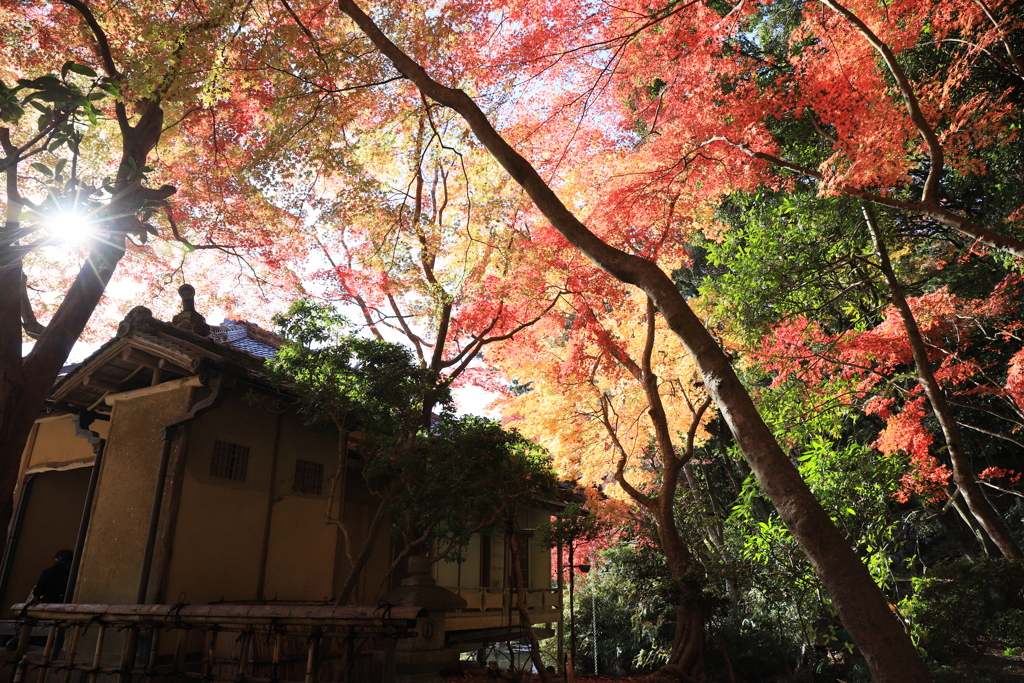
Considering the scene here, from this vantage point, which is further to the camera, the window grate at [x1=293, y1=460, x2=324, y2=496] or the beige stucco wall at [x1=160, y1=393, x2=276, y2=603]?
the window grate at [x1=293, y1=460, x2=324, y2=496]

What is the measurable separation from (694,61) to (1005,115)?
15.9 feet

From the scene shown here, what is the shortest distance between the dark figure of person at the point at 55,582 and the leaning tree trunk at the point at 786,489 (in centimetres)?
825

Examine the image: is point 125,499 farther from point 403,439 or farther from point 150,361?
point 403,439

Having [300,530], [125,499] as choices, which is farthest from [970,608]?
[125,499]

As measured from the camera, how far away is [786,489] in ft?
10.7

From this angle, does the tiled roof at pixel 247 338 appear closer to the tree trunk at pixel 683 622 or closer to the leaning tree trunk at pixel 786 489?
the leaning tree trunk at pixel 786 489

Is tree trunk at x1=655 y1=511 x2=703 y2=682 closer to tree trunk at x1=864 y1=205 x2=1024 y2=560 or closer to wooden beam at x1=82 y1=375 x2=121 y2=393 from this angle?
tree trunk at x1=864 y1=205 x2=1024 y2=560

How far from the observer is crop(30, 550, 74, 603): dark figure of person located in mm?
7785

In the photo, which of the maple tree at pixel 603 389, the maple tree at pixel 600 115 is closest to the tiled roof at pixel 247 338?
the maple tree at pixel 600 115

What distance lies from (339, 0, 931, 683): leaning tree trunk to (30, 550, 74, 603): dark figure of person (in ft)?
27.1

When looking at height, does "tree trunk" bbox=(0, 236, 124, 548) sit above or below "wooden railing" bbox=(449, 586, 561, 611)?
above

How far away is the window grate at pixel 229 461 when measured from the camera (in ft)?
25.1

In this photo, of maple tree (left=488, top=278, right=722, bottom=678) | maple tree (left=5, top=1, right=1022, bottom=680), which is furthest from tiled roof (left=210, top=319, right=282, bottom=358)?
maple tree (left=488, top=278, right=722, bottom=678)

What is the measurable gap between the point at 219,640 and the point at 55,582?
121 inches
